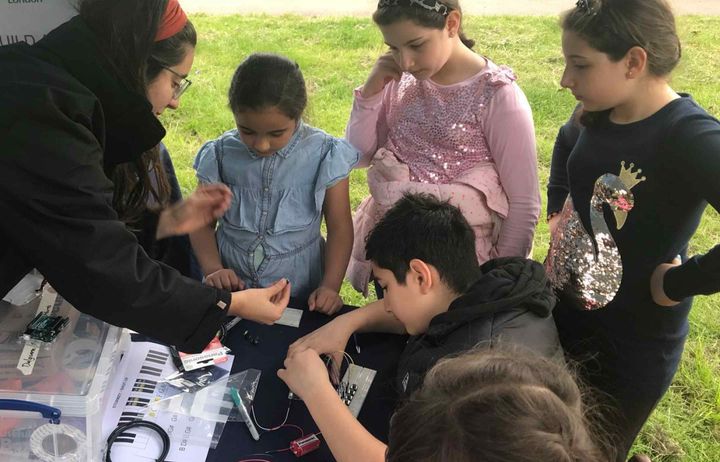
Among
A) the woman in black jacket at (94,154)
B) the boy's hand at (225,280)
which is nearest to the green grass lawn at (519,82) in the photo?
the boy's hand at (225,280)

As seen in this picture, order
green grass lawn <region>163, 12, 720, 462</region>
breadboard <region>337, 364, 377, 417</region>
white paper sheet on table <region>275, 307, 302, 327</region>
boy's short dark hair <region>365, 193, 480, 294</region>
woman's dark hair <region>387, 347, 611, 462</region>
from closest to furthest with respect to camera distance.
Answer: woman's dark hair <region>387, 347, 611, 462</region> < breadboard <region>337, 364, 377, 417</region> < boy's short dark hair <region>365, 193, 480, 294</region> < white paper sheet on table <region>275, 307, 302, 327</region> < green grass lawn <region>163, 12, 720, 462</region>

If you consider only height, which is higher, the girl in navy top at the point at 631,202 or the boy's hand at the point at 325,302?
the girl in navy top at the point at 631,202

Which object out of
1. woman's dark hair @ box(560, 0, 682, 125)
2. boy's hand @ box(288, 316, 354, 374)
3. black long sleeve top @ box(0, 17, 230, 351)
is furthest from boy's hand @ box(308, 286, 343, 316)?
woman's dark hair @ box(560, 0, 682, 125)

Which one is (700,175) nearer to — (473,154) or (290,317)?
(473,154)

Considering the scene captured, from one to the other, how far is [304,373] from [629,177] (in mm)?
910

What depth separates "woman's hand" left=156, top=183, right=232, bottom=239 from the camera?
1756mm

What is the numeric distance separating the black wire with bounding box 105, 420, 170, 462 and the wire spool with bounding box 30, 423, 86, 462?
2.4 inches

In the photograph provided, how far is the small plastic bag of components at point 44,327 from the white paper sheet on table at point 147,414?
7.5 inches

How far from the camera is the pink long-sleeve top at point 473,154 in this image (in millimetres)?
1802

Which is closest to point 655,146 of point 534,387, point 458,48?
point 458,48

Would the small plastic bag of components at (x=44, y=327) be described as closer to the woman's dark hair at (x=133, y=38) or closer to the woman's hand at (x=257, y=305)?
the woman's hand at (x=257, y=305)

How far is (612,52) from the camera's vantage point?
152 centimetres

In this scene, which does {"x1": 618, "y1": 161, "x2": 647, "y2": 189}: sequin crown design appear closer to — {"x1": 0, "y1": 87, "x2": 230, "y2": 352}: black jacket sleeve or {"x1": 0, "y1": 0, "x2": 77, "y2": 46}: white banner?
{"x1": 0, "y1": 87, "x2": 230, "y2": 352}: black jacket sleeve

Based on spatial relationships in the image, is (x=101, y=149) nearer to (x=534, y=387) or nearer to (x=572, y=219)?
(x=534, y=387)
